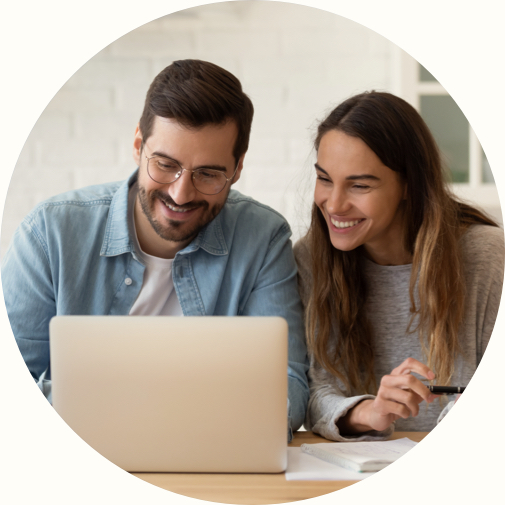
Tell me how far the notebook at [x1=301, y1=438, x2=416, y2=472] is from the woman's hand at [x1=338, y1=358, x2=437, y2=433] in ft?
0.17

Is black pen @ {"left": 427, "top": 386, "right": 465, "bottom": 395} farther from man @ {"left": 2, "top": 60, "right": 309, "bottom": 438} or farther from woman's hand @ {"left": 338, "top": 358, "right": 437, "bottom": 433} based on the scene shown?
man @ {"left": 2, "top": 60, "right": 309, "bottom": 438}

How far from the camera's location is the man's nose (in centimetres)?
141

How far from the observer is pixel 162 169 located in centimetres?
142

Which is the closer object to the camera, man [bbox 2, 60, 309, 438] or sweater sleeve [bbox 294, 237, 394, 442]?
sweater sleeve [bbox 294, 237, 394, 442]

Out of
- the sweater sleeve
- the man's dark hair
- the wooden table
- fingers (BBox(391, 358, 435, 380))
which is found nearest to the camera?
the wooden table

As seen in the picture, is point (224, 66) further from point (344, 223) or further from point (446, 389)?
point (446, 389)

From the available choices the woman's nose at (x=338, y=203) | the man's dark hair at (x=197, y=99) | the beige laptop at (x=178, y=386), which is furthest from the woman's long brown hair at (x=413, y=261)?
the beige laptop at (x=178, y=386)

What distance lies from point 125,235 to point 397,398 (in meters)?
0.75

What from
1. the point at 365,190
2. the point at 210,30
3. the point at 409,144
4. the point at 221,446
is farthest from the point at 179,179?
the point at 210,30

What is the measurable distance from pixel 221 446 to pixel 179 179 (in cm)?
69

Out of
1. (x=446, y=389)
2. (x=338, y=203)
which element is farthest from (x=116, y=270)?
(x=446, y=389)

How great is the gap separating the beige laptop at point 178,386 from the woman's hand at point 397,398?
10.8 inches

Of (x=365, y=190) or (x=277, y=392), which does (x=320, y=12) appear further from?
(x=277, y=392)

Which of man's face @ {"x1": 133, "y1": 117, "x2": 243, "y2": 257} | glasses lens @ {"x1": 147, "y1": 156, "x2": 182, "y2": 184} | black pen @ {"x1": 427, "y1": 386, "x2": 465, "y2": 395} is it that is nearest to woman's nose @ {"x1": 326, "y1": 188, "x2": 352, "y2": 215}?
man's face @ {"x1": 133, "y1": 117, "x2": 243, "y2": 257}
